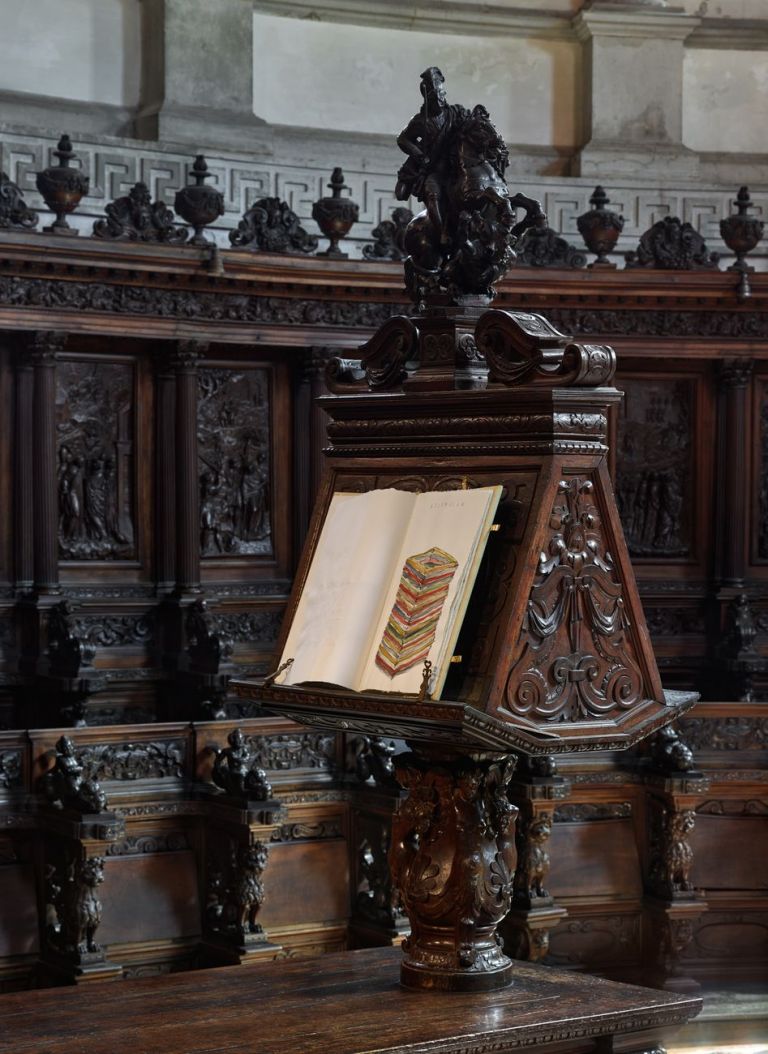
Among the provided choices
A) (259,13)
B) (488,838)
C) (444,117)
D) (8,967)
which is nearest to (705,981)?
(8,967)

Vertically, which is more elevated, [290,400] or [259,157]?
[259,157]

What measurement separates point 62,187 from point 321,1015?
18.8ft

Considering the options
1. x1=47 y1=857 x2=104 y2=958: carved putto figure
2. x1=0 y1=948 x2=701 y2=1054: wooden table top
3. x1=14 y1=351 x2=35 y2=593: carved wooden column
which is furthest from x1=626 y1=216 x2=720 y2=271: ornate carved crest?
x1=0 y1=948 x2=701 y2=1054: wooden table top

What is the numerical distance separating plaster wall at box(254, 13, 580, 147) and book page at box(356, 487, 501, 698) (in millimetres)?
7464

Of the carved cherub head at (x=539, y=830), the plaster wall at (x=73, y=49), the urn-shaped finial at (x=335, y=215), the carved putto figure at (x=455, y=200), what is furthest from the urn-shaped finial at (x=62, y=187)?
the carved putto figure at (x=455, y=200)

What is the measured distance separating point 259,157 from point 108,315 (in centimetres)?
183

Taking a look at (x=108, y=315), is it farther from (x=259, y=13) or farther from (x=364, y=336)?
(x=259, y=13)

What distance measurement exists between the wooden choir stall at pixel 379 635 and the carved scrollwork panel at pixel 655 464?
2 centimetres

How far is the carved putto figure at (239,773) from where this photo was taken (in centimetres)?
639

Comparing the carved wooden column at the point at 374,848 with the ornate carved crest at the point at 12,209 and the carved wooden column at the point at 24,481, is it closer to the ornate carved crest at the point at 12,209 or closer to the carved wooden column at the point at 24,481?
the carved wooden column at the point at 24,481

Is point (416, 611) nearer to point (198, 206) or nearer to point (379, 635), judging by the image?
point (379, 635)

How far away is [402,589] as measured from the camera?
3035 mm

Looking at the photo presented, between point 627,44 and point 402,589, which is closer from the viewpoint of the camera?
point 402,589

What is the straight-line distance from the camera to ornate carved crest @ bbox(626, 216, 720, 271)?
903 centimetres
